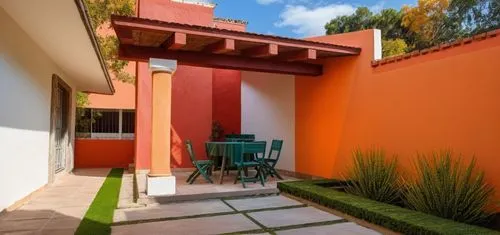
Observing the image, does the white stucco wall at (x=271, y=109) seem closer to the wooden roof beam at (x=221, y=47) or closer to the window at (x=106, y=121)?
the wooden roof beam at (x=221, y=47)

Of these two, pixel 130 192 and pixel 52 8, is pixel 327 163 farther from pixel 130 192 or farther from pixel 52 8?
pixel 52 8

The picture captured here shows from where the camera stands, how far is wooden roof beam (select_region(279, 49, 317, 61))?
278 inches

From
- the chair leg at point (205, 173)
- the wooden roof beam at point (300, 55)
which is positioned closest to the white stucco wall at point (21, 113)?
the chair leg at point (205, 173)

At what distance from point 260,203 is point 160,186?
1.76 metres

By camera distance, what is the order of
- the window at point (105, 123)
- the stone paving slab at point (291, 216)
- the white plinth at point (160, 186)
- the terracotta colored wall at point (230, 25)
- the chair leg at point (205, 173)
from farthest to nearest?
the window at point (105, 123), the terracotta colored wall at point (230, 25), the chair leg at point (205, 173), the white plinth at point (160, 186), the stone paving slab at point (291, 216)

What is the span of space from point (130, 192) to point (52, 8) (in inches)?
152

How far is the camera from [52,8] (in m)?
4.46

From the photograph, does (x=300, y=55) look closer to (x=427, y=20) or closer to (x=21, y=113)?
(x=21, y=113)

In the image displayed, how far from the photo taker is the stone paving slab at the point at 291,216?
16.1ft

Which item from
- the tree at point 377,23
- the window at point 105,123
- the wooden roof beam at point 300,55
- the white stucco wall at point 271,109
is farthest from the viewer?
the tree at point 377,23

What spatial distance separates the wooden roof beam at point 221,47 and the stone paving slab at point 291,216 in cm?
287

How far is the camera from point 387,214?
451 cm

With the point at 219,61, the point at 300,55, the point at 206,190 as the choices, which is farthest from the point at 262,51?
the point at 206,190

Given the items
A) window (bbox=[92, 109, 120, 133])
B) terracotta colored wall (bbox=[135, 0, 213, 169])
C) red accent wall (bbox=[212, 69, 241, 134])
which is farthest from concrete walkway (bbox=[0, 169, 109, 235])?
window (bbox=[92, 109, 120, 133])
